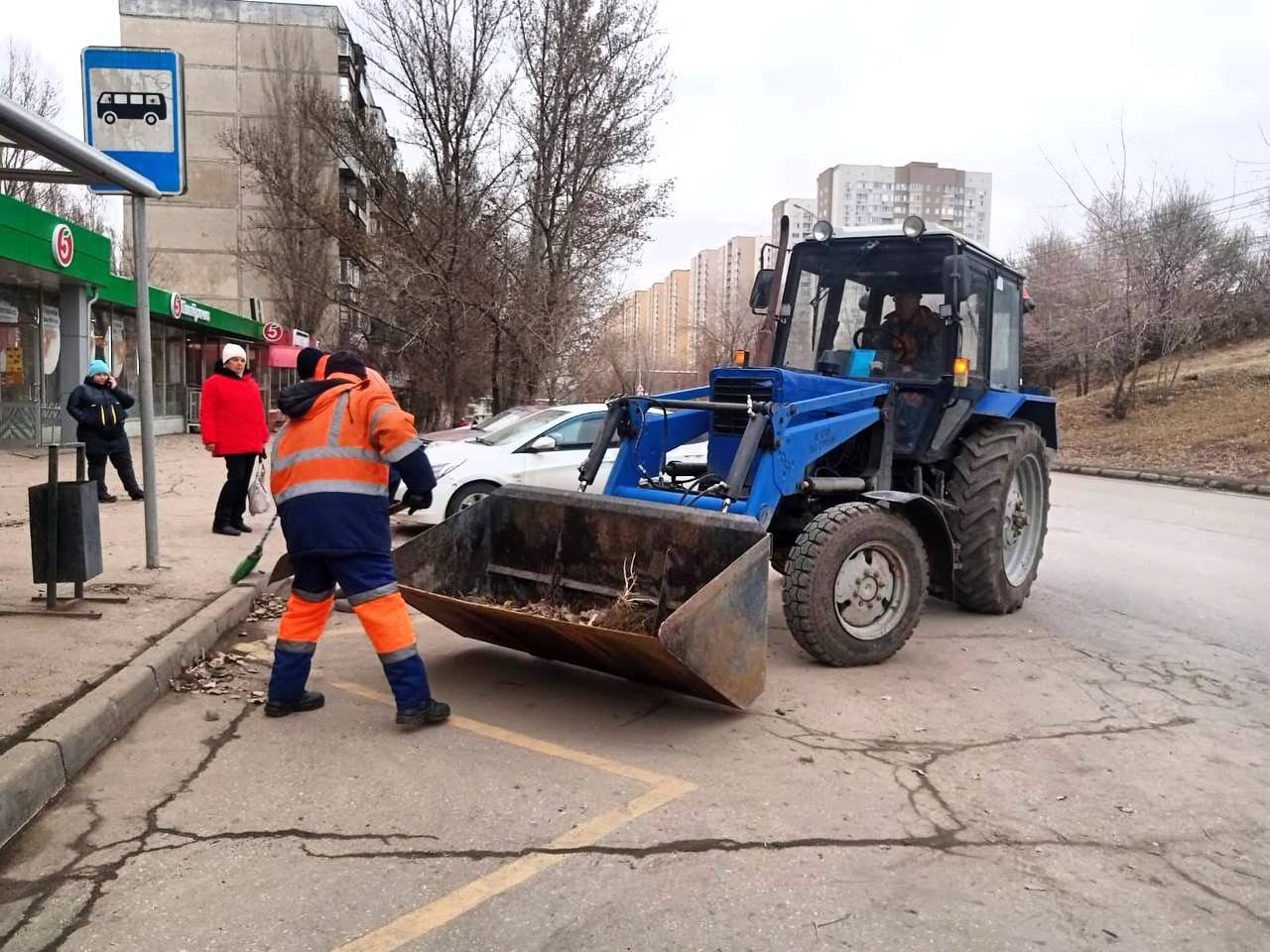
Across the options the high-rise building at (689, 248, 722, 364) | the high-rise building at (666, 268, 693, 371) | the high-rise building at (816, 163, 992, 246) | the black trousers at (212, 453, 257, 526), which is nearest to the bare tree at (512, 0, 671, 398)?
the high-rise building at (816, 163, 992, 246)

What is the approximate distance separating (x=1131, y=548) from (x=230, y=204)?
148ft

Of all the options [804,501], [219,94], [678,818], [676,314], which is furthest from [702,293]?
[678,818]

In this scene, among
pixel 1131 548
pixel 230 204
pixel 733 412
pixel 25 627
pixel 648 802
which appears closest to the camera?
pixel 648 802

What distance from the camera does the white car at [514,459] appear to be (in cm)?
1025

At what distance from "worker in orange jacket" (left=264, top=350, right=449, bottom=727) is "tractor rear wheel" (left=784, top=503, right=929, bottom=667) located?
6.84ft

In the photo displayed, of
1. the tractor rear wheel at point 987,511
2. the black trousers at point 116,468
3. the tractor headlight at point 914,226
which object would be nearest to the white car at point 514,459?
the black trousers at point 116,468

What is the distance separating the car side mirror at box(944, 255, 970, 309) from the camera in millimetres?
6516

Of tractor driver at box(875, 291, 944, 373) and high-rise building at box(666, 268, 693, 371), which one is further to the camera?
high-rise building at box(666, 268, 693, 371)

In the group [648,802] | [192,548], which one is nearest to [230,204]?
[192,548]

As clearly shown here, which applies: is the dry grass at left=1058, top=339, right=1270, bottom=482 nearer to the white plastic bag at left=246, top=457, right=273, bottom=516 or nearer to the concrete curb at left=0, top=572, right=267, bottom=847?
the white plastic bag at left=246, top=457, right=273, bottom=516

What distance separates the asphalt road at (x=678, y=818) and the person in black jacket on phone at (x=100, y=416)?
639 cm

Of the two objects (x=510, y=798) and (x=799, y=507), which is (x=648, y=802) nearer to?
(x=510, y=798)

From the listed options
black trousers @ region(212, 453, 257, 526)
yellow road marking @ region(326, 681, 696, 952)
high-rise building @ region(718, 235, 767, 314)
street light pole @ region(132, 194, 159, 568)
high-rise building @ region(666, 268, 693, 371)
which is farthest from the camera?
high-rise building @ region(666, 268, 693, 371)

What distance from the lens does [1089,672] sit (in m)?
6.00
